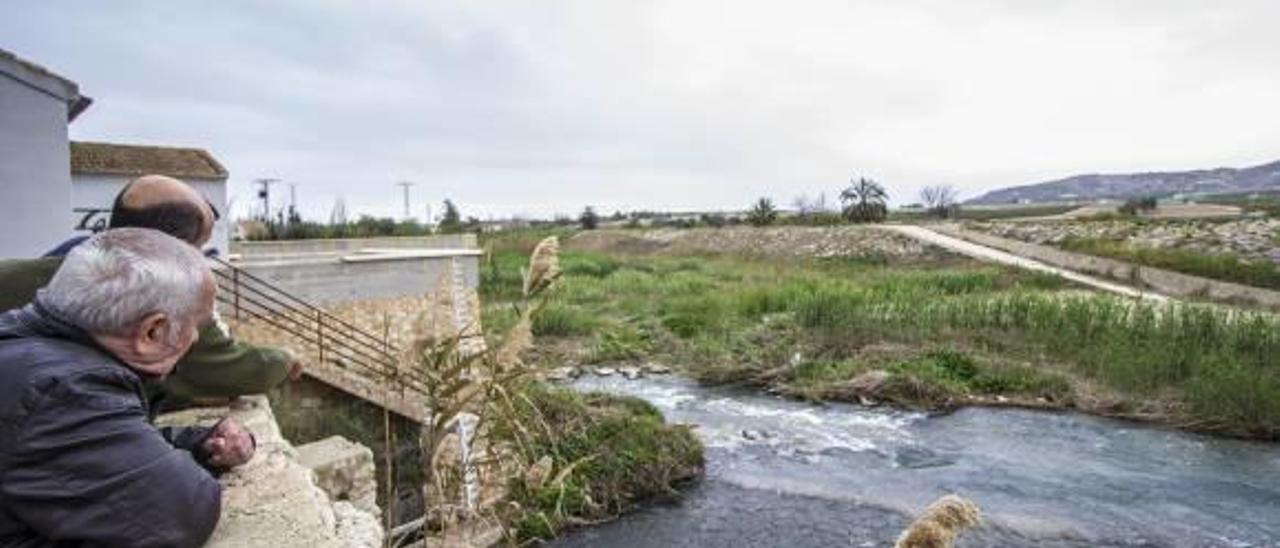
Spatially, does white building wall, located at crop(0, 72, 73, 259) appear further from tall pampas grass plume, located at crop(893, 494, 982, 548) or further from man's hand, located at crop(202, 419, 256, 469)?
tall pampas grass plume, located at crop(893, 494, 982, 548)

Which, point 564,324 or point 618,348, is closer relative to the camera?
point 618,348

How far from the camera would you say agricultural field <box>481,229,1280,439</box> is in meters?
14.6

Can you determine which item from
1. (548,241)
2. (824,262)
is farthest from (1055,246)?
(548,241)

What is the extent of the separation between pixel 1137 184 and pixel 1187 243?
122954 millimetres

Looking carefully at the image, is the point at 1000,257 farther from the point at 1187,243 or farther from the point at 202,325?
the point at 202,325

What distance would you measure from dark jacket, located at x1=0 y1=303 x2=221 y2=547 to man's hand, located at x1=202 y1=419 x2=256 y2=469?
82cm

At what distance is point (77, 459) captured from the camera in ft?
5.01

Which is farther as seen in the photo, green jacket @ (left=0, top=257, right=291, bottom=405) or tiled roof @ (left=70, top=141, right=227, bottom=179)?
tiled roof @ (left=70, top=141, right=227, bottom=179)

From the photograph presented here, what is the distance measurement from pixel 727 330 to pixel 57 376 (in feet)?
67.6

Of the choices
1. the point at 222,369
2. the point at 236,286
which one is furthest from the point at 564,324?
the point at 222,369

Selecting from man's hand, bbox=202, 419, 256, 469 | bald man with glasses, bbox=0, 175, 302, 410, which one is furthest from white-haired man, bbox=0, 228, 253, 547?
bald man with glasses, bbox=0, 175, 302, 410

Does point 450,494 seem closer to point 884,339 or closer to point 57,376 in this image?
point 57,376

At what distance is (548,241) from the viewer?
2719 mm

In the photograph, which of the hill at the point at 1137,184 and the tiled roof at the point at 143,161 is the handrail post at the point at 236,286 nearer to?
the tiled roof at the point at 143,161
